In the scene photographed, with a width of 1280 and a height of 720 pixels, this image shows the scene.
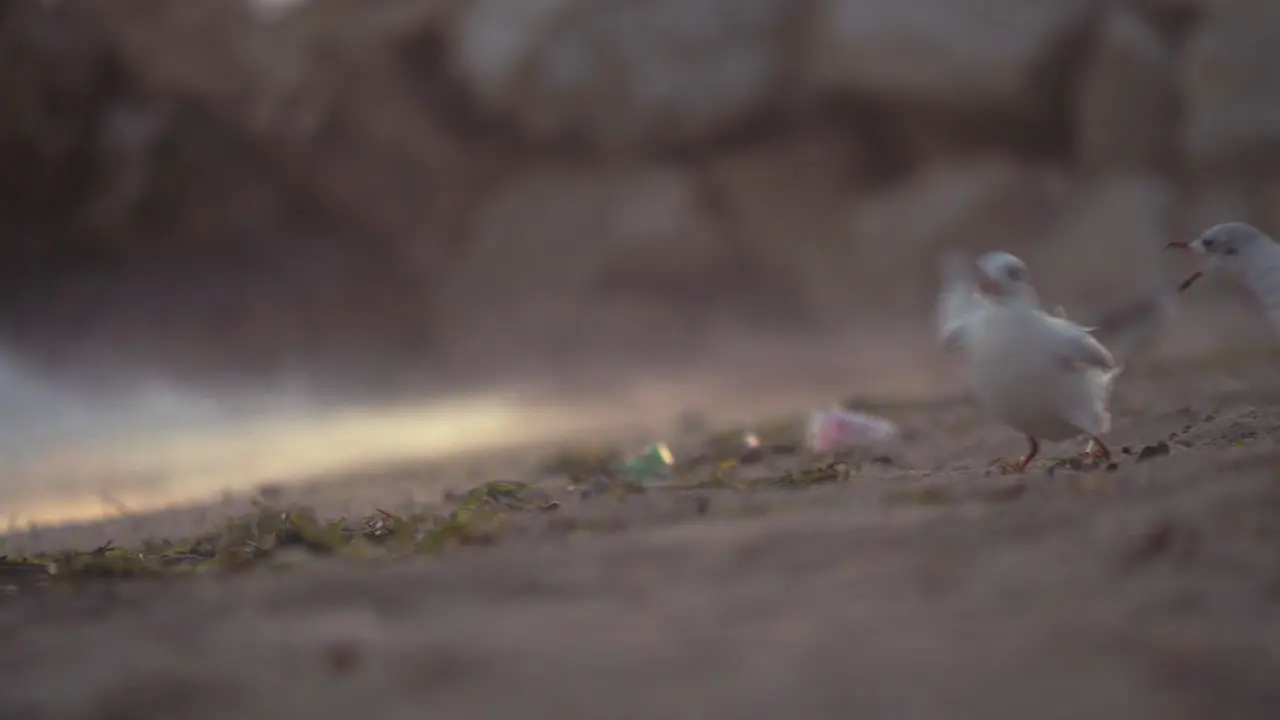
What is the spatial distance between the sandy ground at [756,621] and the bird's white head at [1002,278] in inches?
33.4

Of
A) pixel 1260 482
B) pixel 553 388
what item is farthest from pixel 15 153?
pixel 1260 482

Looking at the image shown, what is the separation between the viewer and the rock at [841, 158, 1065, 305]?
13062 mm

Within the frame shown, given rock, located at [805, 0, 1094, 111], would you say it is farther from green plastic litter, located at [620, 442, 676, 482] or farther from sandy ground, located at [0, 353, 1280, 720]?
sandy ground, located at [0, 353, 1280, 720]

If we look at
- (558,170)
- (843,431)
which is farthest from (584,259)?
(843,431)

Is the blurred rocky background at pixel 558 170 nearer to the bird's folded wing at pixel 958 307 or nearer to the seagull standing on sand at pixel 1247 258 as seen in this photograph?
the bird's folded wing at pixel 958 307

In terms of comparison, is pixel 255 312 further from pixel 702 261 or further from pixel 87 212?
pixel 702 261

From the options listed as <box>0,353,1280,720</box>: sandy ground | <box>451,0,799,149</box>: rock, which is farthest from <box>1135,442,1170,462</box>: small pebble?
<box>451,0,799,149</box>: rock

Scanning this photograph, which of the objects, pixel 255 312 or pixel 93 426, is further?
pixel 255 312

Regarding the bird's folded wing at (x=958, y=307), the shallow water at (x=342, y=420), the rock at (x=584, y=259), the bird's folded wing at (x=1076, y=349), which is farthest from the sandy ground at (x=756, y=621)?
the rock at (x=584, y=259)

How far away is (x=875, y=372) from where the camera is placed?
11148 mm

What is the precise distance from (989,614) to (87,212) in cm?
1298

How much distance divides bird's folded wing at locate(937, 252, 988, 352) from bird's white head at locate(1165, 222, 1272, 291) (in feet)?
2.49

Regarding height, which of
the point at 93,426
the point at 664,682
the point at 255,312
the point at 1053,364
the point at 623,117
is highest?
the point at 623,117

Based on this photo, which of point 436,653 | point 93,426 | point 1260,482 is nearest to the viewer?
point 436,653
